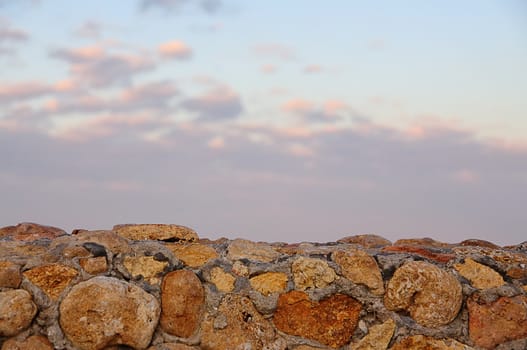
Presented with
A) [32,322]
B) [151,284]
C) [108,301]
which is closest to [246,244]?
[151,284]

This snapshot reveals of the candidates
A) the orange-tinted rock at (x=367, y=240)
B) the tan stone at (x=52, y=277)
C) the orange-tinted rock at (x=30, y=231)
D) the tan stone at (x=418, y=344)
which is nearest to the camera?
the tan stone at (x=52, y=277)

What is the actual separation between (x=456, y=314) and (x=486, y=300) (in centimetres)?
20

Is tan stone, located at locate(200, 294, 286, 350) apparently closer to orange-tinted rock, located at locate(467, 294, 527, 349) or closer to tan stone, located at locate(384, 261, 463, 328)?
tan stone, located at locate(384, 261, 463, 328)

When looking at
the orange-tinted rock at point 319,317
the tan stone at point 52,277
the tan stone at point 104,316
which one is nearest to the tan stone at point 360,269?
the orange-tinted rock at point 319,317

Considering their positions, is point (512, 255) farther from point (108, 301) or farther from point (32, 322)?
point (32, 322)

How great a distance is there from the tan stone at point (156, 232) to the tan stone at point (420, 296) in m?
1.21

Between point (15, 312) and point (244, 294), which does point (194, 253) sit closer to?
point (244, 294)

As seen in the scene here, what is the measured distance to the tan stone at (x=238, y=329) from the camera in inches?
152

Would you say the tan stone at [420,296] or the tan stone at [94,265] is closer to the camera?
the tan stone at [94,265]

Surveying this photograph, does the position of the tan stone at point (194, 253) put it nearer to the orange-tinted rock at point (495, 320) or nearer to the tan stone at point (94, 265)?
the tan stone at point (94, 265)

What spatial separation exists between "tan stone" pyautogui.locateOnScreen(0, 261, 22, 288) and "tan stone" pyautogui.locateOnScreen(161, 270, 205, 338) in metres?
0.73

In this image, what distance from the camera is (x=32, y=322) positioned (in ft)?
12.0

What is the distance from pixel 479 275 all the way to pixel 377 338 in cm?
73

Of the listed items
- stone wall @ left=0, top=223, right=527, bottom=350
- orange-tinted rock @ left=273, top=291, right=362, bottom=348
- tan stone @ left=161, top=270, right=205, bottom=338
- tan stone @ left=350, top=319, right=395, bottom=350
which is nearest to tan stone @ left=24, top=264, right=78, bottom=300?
stone wall @ left=0, top=223, right=527, bottom=350
